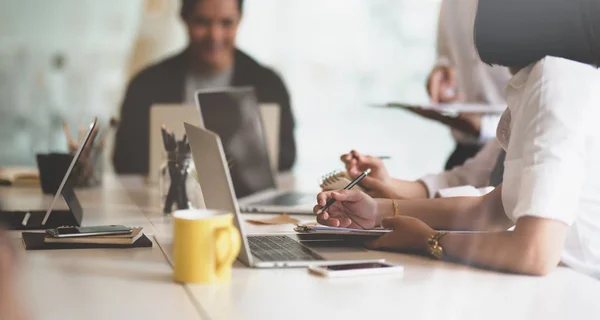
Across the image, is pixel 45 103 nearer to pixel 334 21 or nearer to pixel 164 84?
pixel 164 84

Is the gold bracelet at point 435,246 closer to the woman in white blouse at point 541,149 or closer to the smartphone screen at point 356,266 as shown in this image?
the woman in white blouse at point 541,149

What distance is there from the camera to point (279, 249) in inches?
50.8

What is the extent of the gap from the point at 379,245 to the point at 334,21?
2802mm

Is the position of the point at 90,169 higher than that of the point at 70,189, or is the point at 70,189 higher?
the point at 70,189

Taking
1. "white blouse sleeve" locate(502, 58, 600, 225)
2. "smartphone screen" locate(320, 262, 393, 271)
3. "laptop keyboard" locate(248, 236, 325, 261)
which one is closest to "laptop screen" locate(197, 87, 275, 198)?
"laptop keyboard" locate(248, 236, 325, 261)

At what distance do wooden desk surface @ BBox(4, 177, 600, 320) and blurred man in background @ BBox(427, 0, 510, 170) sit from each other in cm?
179

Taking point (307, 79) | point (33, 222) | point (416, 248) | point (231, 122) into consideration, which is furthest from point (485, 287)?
point (307, 79)

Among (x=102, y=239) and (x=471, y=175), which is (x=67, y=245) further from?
(x=471, y=175)

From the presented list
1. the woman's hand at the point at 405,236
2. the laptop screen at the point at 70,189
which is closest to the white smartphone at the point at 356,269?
the woman's hand at the point at 405,236

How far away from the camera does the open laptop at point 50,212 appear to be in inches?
57.4

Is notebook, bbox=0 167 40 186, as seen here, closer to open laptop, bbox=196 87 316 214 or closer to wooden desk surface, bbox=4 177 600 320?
open laptop, bbox=196 87 316 214

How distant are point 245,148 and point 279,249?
0.95 m

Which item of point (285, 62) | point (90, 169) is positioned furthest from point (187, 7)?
point (90, 169)

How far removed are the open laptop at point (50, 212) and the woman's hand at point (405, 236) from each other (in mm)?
589
